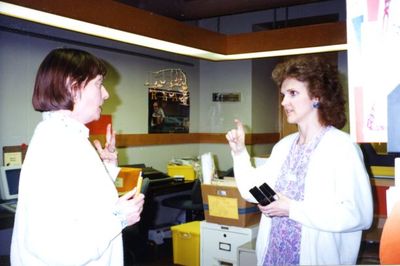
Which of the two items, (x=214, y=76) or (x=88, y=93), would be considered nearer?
(x=88, y=93)

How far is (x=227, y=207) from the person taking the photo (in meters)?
2.30

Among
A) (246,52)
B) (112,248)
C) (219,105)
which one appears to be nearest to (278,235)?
(112,248)

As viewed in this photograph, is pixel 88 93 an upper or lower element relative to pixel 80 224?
upper

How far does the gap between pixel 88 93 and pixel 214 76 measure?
3.87 meters

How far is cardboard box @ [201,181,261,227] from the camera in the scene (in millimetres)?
2252

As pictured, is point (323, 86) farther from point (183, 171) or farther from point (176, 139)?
point (176, 139)

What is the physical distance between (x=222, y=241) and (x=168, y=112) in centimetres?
240

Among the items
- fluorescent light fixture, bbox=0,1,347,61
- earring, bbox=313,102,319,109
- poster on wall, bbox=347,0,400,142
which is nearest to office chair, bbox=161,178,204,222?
fluorescent light fixture, bbox=0,1,347,61

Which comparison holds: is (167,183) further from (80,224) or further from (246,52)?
(80,224)

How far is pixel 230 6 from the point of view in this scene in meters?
2.75

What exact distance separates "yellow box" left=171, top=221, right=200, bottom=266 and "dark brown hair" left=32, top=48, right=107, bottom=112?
5.90 ft

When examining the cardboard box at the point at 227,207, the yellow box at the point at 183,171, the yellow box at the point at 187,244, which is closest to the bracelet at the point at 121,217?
the cardboard box at the point at 227,207

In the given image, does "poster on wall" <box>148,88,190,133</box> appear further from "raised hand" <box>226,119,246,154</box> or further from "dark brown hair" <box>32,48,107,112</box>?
"dark brown hair" <box>32,48,107,112</box>

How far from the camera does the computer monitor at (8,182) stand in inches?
101
